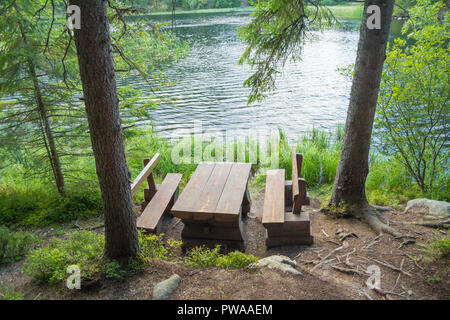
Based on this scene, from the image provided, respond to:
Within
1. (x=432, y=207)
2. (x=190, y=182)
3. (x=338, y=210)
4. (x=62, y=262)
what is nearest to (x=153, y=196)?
(x=190, y=182)

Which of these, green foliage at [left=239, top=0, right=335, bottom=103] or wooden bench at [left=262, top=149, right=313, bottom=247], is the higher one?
green foliage at [left=239, top=0, right=335, bottom=103]

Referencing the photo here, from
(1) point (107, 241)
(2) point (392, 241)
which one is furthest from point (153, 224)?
(2) point (392, 241)

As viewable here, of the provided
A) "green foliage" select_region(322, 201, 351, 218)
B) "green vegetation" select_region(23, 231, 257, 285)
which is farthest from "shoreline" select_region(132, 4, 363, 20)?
"green vegetation" select_region(23, 231, 257, 285)

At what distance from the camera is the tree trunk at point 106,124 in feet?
9.82

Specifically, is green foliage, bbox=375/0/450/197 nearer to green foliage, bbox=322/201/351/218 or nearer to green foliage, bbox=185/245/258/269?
green foliage, bbox=322/201/351/218

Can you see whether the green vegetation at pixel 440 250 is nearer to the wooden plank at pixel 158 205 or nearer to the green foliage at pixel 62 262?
the wooden plank at pixel 158 205

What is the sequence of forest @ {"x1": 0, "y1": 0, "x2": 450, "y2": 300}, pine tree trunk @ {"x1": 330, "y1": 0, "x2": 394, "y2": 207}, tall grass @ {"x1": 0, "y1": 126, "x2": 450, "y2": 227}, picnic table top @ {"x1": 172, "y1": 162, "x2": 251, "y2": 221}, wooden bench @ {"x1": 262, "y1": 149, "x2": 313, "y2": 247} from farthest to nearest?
tall grass @ {"x1": 0, "y1": 126, "x2": 450, "y2": 227}
pine tree trunk @ {"x1": 330, "y1": 0, "x2": 394, "y2": 207}
wooden bench @ {"x1": 262, "y1": 149, "x2": 313, "y2": 247}
picnic table top @ {"x1": 172, "y1": 162, "x2": 251, "y2": 221}
forest @ {"x1": 0, "y1": 0, "x2": 450, "y2": 300}

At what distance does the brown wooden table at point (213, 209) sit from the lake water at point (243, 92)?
3347 millimetres

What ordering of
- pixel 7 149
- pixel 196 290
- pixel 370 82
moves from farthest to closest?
pixel 7 149, pixel 370 82, pixel 196 290

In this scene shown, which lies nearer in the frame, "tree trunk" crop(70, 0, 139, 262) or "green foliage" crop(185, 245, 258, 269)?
"tree trunk" crop(70, 0, 139, 262)

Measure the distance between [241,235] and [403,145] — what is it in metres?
4.15

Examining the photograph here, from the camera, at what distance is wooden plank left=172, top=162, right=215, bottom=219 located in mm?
4277

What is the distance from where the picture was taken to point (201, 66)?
68.8 feet
